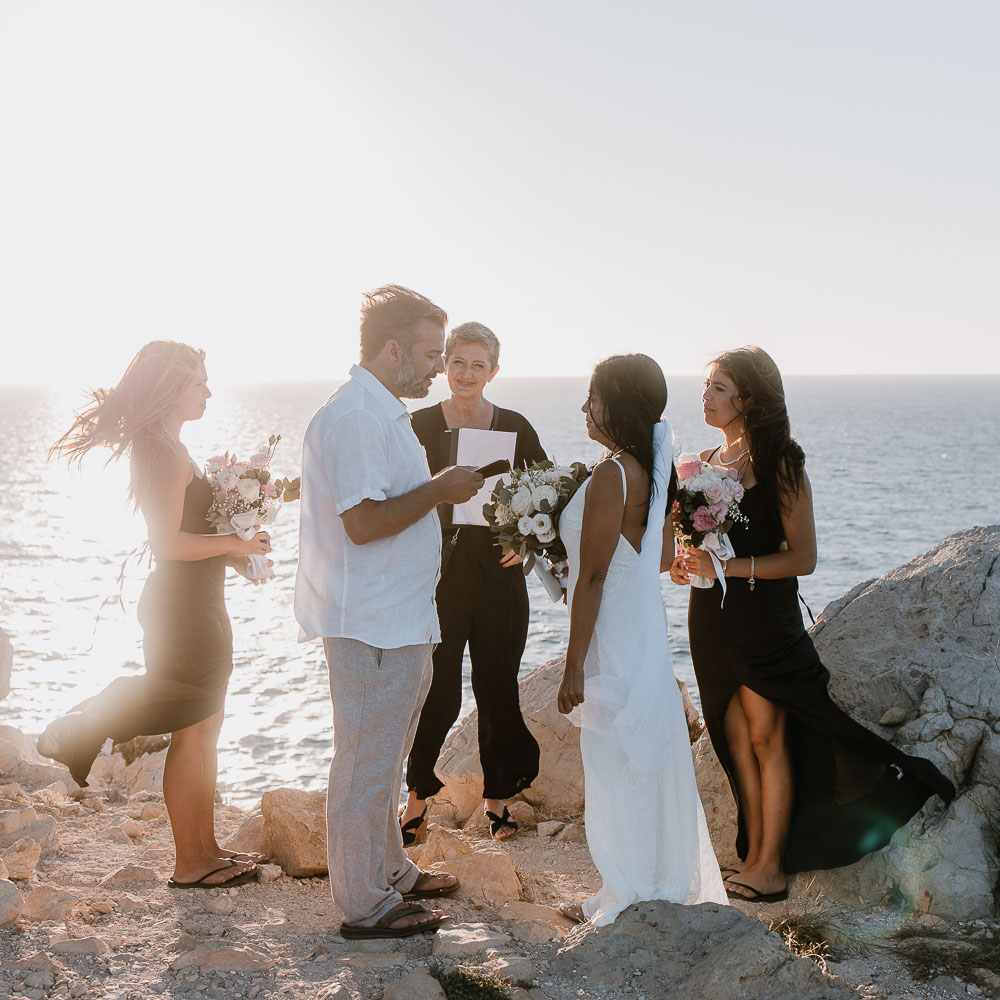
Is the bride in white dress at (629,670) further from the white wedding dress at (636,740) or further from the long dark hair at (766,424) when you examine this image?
the long dark hair at (766,424)

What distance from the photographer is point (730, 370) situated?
193 inches

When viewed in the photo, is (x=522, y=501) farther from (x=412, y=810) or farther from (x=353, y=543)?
(x=412, y=810)

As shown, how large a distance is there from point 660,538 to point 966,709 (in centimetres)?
224

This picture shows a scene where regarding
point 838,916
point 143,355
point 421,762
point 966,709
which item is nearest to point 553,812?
point 421,762

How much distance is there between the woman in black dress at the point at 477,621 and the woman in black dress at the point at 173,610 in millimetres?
1272

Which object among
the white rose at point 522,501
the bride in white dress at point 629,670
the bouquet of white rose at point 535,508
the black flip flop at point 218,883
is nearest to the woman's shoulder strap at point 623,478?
the bride in white dress at point 629,670

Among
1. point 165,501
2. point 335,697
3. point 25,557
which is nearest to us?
point 335,697

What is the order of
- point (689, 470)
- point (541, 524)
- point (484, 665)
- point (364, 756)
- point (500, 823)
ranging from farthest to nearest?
point (500, 823), point (484, 665), point (689, 470), point (541, 524), point (364, 756)

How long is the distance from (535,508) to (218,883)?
2399 mm

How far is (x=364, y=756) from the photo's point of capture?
13.4ft

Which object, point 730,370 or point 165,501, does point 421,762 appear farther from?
point 730,370

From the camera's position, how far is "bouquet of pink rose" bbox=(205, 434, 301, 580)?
15.1 feet

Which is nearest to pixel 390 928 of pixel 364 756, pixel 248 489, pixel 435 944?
pixel 435 944

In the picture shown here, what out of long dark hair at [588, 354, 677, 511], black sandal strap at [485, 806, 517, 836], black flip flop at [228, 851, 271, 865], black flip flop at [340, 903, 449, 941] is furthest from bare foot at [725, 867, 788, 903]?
black flip flop at [228, 851, 271, 865]
